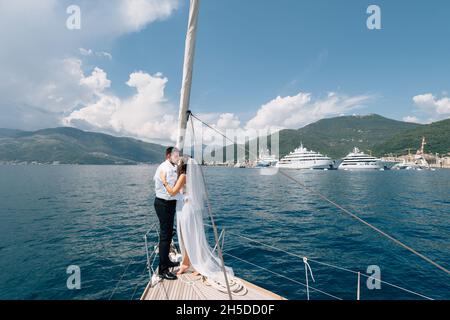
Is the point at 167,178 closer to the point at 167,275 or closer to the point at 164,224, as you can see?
the point at 164,224

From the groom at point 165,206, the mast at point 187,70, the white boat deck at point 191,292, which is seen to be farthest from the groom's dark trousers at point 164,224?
the mast at point 187,70

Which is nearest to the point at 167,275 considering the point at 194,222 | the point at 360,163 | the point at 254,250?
the point at 194,222

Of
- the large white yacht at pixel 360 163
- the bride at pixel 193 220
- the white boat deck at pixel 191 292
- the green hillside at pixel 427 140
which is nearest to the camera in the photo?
the white boat deck at pixel 191 292

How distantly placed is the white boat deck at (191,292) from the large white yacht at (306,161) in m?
111

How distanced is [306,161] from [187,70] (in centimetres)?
11286

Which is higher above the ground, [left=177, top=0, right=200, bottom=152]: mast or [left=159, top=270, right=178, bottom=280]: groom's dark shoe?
[left=177, top=0, right=200, bottom=152]: mast

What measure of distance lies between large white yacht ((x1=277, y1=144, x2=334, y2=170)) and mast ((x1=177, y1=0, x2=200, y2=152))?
11079 centimetres

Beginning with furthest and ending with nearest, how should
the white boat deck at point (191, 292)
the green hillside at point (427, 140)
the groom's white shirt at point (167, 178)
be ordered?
the green hillside at point (427, 140)
the groom's white shirt at point (167, 178)
the white boat deck at point (191, 292)

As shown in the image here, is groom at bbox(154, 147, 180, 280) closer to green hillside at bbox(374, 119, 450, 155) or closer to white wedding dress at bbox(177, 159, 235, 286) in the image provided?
white wedding dress at bbox(177, 159, 235, 286)

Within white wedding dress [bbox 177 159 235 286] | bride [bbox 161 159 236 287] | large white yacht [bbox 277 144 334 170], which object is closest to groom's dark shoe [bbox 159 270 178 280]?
bride [bbox 161 159 236 287]

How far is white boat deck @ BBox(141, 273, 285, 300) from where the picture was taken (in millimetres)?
4430

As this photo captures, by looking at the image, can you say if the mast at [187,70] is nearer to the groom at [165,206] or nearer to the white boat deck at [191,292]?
the groom at [165,206]

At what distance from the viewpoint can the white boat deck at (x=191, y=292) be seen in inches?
174
